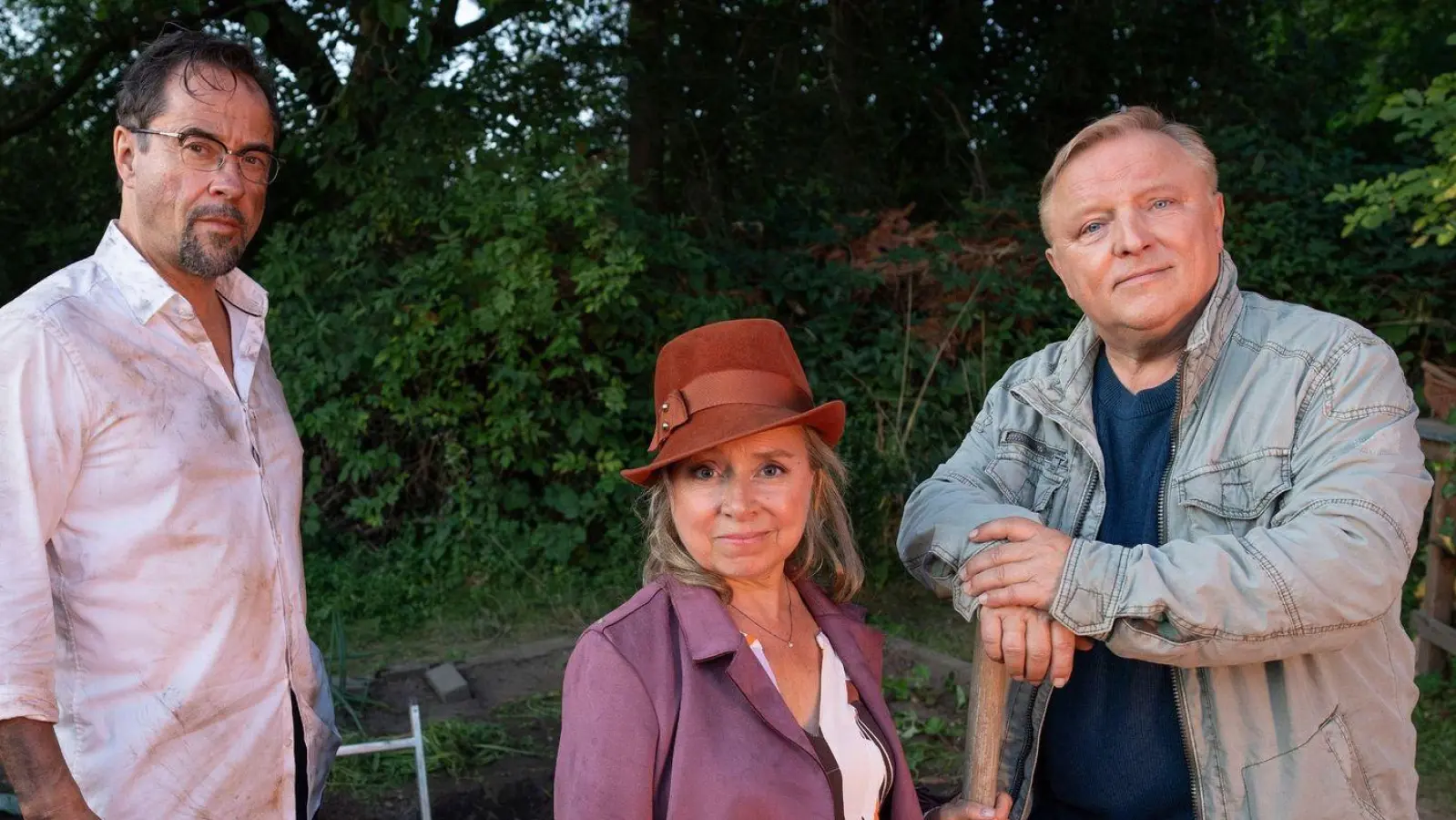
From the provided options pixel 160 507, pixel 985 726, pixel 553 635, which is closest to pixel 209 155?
pixel 160 507

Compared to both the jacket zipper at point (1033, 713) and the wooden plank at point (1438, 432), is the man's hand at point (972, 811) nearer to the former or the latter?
the jacket zipper at point (1033, 713)

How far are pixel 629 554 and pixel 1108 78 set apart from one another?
221 inches

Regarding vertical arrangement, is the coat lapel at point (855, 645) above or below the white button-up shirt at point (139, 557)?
below

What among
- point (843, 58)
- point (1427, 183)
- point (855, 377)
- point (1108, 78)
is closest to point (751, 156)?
point (843, 58)

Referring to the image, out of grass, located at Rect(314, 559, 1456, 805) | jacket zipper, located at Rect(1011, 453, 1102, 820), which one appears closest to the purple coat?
jacket zipper, located at Rect(1011, 453, 1102, 820)

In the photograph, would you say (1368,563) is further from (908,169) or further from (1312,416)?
(908,169)

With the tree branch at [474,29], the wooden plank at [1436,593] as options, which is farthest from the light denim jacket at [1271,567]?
the tree branch at [474,29]

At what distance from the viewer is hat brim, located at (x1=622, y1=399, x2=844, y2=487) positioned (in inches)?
76.5

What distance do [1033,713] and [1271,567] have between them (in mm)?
592

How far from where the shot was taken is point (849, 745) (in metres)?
2.01

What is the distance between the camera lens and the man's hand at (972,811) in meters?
2.12

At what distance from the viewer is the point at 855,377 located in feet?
23.7

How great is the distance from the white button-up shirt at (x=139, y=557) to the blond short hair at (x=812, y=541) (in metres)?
0.79

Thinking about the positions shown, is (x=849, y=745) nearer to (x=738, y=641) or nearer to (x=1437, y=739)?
(x=738, y=641)
